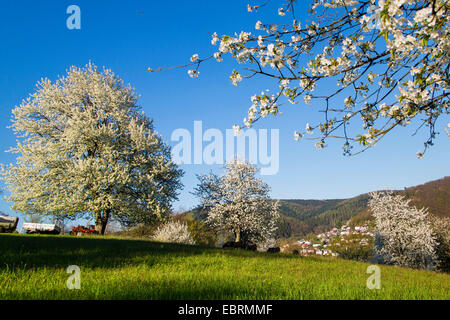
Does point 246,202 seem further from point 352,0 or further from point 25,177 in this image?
point 352,0

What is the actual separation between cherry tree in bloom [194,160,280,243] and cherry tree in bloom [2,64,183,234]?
345 inches

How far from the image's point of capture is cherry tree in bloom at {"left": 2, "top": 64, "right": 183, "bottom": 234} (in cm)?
1772

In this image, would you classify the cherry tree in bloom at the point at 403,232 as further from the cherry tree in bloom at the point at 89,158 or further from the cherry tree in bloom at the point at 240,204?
the cherry tree in bloom at the point at 89,158

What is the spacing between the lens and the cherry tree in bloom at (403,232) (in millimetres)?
28891

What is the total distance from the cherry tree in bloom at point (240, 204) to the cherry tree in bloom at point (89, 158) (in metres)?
8.77

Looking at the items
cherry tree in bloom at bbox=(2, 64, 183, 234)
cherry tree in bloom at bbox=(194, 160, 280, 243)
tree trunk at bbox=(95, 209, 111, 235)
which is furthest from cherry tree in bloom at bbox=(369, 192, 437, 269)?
tree trunk at bbox=(95, 209, 111, 235)

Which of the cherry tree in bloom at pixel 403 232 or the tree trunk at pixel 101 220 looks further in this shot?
the cherry tree in bloom at pixel 403 232

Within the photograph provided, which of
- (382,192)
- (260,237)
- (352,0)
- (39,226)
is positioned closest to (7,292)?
(352,0)

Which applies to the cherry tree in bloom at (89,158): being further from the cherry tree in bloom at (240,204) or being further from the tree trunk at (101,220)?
the cherry tree in bloom at (240,204)

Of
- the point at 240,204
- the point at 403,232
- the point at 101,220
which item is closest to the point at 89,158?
the point at 101,220

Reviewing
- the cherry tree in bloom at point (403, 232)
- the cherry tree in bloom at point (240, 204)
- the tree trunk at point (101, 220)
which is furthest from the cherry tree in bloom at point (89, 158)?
the cherry tree in bloom at point (403, 232)

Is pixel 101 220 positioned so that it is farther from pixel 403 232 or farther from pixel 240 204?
pixel 403 232

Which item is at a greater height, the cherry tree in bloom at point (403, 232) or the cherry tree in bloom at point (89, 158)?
the cherry tree in bloom at point (89, 158)
